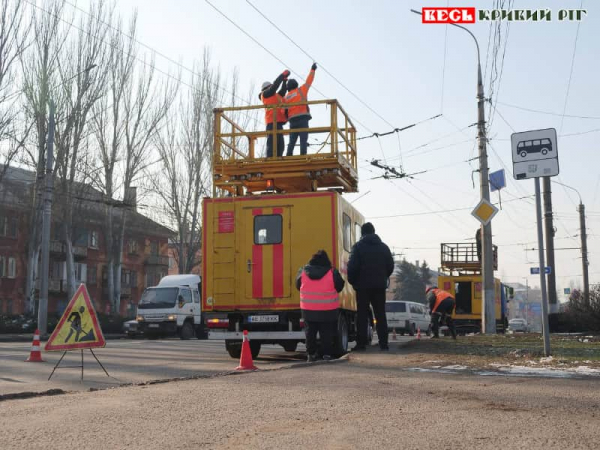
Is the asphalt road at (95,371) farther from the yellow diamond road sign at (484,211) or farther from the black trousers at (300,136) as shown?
the yellow diamond road sign at (484,211)

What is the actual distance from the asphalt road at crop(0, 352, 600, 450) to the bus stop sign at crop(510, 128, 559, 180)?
3398 mm

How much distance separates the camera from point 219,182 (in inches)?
524

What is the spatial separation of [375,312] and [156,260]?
54.0m

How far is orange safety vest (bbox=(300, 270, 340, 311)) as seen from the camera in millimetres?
10594

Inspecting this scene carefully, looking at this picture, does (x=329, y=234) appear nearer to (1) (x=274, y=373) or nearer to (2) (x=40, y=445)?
(1) (x=274, y=373)

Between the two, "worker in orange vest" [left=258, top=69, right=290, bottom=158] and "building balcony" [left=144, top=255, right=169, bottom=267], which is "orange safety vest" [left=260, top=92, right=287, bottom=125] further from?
"building balcony" [left=144, top=255, right=169, bottom=267]

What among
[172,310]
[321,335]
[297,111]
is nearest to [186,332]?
[172,310]

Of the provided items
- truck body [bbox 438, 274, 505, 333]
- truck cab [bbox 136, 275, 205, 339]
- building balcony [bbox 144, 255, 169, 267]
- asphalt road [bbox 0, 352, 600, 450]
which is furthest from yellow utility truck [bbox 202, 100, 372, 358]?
building balcony [bbox 144, 255, 169, 267]

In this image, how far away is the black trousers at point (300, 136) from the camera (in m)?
13.3

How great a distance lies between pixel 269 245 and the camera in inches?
483

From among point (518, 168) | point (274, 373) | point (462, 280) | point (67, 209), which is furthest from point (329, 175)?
point (67, 209)

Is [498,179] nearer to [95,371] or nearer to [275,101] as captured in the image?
[275,101]

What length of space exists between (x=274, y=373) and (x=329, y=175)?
552cm

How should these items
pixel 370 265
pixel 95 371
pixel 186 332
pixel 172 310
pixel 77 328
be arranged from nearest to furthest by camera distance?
pixel 77 328 → pixel 95 371 → pixel 370 265 → pixel 172 310 → pixel 186 332
